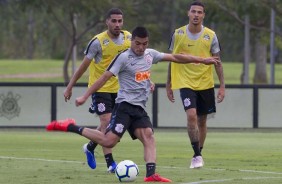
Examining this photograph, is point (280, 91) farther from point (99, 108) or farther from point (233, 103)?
point (99, 108)

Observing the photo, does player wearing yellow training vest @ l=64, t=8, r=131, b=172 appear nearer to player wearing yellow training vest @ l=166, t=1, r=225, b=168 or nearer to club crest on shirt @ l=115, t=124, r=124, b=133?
player wearing yellow training vest @ l=166, t=1, r=225, b=168

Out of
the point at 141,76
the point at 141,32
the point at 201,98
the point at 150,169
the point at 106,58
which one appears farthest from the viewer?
the point at 201,98

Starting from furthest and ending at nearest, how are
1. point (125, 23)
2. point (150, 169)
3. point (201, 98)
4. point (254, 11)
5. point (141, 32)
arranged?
point (125, 23) < point (254, 11) < point (201, 98) < point (150, 169) < point (141, 32)

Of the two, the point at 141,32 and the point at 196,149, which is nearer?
the point at 141,32

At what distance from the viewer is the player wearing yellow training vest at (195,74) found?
15383 millimetres

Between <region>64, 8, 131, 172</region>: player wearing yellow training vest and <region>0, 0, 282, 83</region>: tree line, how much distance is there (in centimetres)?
2621

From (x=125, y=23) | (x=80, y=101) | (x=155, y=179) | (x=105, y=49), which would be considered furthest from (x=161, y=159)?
(x=125, y=23)

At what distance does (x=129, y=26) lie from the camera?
47.1m

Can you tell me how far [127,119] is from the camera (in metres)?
13.2

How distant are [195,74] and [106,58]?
1502mm

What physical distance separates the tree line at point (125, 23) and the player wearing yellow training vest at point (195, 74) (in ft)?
82.7

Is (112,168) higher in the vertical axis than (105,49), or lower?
lower

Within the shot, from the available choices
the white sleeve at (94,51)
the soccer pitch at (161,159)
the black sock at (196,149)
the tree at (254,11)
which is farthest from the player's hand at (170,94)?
the tree at (254,11)

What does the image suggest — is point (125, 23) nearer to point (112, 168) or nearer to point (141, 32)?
point (112, 168)
